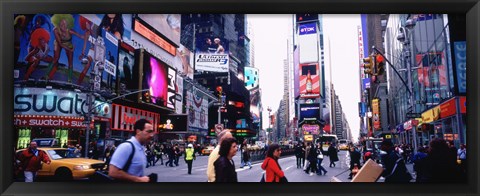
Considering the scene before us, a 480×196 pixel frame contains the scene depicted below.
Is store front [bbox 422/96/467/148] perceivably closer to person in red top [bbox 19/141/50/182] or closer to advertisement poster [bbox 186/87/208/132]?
advertisement poster [bbox 186/87/208/132]

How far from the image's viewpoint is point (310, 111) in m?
10.7

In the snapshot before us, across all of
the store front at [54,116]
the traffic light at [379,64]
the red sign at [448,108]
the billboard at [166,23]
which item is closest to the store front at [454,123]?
the red sign at [448,108]

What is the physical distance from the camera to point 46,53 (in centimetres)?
889

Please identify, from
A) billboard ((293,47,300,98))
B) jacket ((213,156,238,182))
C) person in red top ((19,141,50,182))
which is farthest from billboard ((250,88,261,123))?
person in red top ((19,141,50,182))

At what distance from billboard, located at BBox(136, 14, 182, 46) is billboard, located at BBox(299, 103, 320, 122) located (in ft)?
14.8

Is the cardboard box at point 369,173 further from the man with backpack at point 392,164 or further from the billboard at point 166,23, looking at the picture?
the billboard at point 166,23

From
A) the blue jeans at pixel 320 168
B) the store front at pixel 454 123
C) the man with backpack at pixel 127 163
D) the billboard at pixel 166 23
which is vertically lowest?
the blue jeans at pixel 320 168

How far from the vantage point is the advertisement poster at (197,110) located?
10.1 m

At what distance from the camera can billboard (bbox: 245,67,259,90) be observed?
31.7 ft

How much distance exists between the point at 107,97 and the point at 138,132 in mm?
6261

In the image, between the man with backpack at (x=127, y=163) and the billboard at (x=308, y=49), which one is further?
the billboard at (x=308, y=49)

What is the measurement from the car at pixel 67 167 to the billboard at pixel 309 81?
6.16 metres

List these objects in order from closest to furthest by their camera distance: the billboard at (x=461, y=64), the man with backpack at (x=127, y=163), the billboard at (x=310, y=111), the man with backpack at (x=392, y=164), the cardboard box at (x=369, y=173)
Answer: the man with backpack at (x=127, y=163)
the man with backpack at (x=392, y=164)
the cardboard box at (x=369, y=173)
the billboard at (x=461, y=64)
the billboard at (x=310, y=111)

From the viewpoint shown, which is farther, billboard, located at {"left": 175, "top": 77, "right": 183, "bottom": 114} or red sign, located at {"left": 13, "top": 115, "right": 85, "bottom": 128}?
billboard, located at {"left": 175, "top": 77, "right": 183, "bottom": 114}
